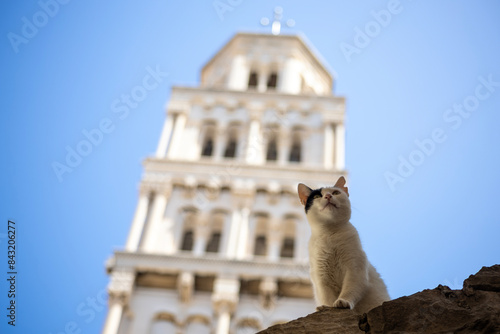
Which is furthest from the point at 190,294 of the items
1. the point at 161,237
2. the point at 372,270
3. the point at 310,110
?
the point at 372,270

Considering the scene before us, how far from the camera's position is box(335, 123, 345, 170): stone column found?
34812 millimetres

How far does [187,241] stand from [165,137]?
6.83 meters

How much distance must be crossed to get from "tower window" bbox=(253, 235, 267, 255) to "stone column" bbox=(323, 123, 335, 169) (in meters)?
5.04

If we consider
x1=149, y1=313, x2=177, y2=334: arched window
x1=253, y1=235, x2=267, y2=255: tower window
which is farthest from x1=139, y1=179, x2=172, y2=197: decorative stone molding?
x1=149, y1=313, x2=177, y2=334: arched window

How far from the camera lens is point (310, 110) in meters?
38.6

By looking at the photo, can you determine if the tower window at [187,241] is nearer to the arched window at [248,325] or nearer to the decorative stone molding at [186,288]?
the decorative stone molding at [186,288]

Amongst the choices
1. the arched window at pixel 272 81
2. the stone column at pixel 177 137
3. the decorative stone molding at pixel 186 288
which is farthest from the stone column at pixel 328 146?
the decorative stone molding at pixel 186 288

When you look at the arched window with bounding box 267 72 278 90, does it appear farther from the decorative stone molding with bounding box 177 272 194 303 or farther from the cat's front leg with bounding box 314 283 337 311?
the cat's front leg with bounding box 314 283 337 311

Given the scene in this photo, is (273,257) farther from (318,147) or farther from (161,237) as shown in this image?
(318,147)

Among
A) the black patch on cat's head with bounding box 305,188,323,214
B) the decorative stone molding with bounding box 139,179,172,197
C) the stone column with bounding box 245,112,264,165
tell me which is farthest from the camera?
the stone column with bounding box 245,112,264,165

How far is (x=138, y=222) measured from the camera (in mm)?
31578

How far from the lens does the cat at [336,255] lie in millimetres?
6203

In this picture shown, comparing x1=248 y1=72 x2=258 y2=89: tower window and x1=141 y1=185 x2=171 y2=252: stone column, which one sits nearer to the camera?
x1=141 y1=185 x2=171 y2=252: stone column

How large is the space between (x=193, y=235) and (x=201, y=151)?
246 inches
